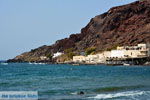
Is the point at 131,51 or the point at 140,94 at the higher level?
the point at 131,51

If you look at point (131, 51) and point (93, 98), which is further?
point (131, 51)

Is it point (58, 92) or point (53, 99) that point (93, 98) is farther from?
point (58, 92)

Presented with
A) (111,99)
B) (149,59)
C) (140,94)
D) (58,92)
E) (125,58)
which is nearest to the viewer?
(111,99)

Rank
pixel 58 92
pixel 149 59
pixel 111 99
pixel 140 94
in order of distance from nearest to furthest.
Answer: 1. pixel 111 99
2. pixel 140 94
3. pixel 58 92
4. pixel 149 59

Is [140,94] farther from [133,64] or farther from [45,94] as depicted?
[133,64]

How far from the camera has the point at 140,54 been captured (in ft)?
627

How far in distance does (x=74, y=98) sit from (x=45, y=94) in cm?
614

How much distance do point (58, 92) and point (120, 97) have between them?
10.1m

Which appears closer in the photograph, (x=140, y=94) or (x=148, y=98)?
(x=148, y=98)

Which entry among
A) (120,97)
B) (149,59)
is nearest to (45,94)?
(120,97)

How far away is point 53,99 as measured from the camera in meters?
43.1

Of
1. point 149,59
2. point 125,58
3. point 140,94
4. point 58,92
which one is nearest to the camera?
point 140,94

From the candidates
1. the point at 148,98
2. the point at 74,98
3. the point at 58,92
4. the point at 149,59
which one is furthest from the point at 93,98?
the point at 149,59

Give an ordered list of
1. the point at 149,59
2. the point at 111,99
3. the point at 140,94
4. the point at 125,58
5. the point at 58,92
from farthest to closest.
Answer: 1. the point at 125,58
2. the point at 149,59
3. the point at 58,92
4. the point at 140,94
5. the point at 111,99
